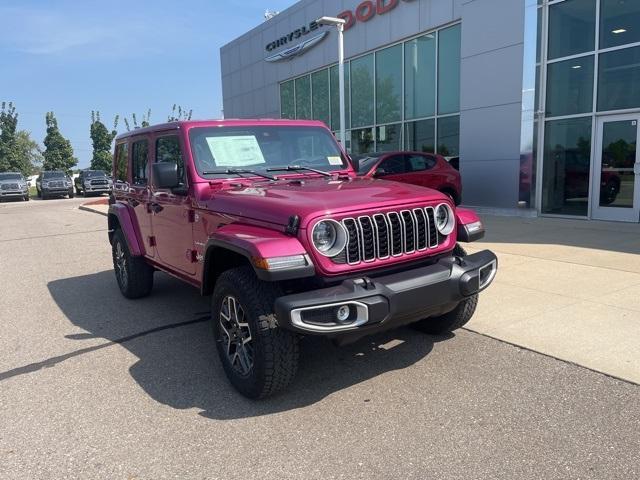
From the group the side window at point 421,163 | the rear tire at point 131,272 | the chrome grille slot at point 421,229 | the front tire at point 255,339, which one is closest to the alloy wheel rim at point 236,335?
the front tire at point 255,339

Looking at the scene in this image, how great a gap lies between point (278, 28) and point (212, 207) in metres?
20.0

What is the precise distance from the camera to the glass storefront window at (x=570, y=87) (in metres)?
11.5

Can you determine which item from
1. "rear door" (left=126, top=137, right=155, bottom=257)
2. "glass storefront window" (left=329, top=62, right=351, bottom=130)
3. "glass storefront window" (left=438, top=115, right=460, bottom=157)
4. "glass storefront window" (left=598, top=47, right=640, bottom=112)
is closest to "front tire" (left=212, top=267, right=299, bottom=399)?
"rear door" (left=126, top=137, right=155, bottom=257)

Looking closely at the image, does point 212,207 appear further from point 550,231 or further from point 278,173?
point 550,231

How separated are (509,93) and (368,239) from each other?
10724 mm

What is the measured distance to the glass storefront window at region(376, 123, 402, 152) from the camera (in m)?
16.8

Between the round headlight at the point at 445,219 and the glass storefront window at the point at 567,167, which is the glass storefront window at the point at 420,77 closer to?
the glass storefront window at the point at 567,167

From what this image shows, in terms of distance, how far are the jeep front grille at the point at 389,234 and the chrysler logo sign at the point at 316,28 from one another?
14.0 m

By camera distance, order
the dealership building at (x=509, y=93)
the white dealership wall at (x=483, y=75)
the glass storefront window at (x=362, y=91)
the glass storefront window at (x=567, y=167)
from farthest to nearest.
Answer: the glass storefront window at (x=362, y=91) → the white dealership wall at (x=483, y=75) → the glass storefront window at (x=567, y=167) → the dealership building at (x=509, y=93)

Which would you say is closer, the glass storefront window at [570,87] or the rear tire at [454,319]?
the rear tire at [454,319]

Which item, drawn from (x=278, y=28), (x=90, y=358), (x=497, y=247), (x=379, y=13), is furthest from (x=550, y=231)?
(x=278, y=28)

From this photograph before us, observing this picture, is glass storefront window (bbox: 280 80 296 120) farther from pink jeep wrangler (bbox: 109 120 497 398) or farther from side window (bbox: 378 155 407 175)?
pink jeep wrangler (bbox: 109 120 497 398)

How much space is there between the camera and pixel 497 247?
8.58 m

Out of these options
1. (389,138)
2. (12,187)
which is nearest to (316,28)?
(389,138)
